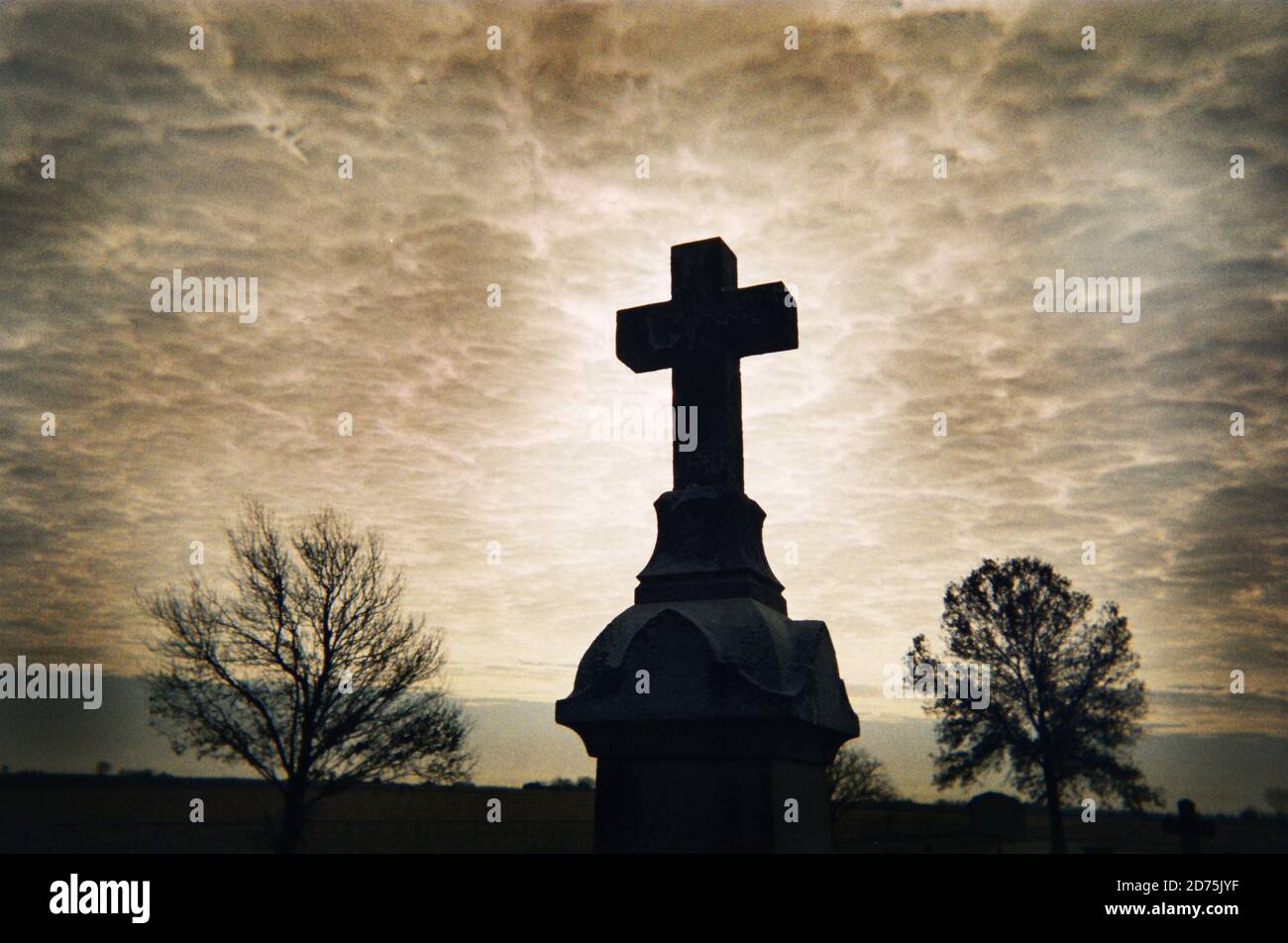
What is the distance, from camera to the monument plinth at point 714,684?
5.09m

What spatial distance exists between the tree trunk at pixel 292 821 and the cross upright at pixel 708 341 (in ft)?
43.7

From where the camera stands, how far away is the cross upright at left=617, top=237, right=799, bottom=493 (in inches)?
242

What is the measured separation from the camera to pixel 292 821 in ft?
54.2

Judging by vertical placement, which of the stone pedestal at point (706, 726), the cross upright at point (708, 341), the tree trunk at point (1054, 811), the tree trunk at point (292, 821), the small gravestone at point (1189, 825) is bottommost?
the tree trunk at point (1054, 811)

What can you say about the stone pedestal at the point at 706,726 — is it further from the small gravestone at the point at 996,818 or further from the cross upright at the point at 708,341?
the small gravestone at the point at 996,818

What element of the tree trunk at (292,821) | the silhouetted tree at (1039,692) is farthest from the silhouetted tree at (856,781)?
the tree trunk at (292,821)

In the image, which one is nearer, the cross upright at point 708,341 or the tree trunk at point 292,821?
the cross upright at point 708,341

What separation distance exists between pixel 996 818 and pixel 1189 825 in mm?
10806

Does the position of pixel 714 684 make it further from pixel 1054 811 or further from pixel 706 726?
pixel 1054 811

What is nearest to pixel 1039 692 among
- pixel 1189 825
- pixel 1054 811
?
pixel 1054 811
